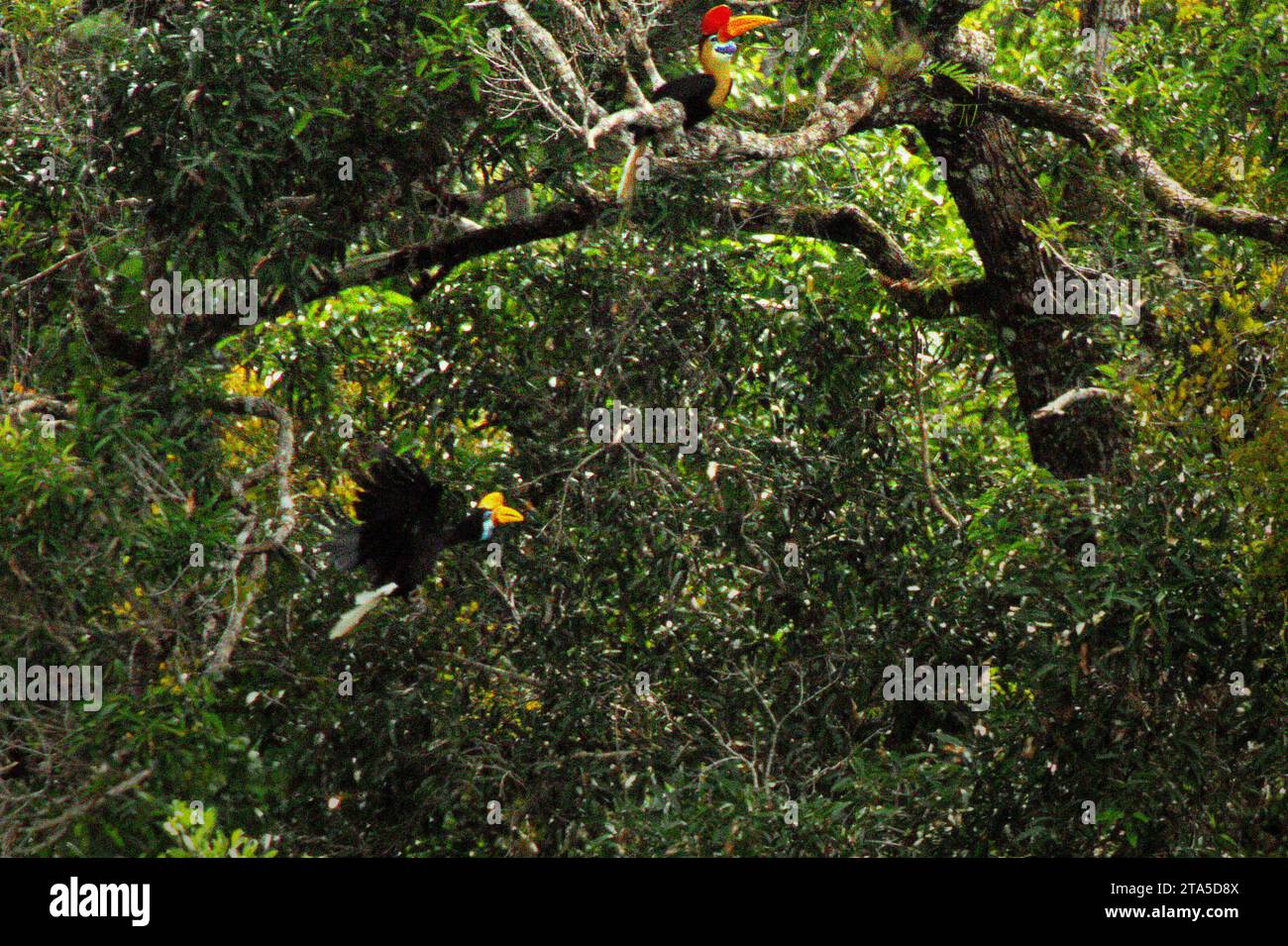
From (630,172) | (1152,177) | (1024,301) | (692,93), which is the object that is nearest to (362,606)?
(630,172)

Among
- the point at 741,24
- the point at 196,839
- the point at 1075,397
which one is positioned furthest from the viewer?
the point at 741,24

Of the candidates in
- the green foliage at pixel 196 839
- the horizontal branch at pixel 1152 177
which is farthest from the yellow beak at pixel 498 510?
the horizontal branch at pixel 1152 177

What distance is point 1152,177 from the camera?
464 centimetres

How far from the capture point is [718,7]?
4766mm

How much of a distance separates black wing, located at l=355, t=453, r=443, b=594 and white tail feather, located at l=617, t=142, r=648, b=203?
1.08 metres

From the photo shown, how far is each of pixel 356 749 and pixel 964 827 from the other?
6.45ft

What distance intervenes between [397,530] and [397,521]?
0.11ft

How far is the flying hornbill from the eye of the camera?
14.6 feet

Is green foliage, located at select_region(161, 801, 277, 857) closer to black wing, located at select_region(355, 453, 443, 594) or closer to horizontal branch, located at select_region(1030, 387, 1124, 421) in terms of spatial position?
black wing, located at select_region(355, 453, 443, 594)

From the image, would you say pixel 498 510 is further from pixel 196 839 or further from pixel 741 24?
pixel 741 24

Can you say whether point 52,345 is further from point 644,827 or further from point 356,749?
point 644,827

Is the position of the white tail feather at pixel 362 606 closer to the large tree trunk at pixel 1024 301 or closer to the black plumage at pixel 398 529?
the black plumage at pixel 398 529

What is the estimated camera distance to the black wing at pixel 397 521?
14.5 ft
